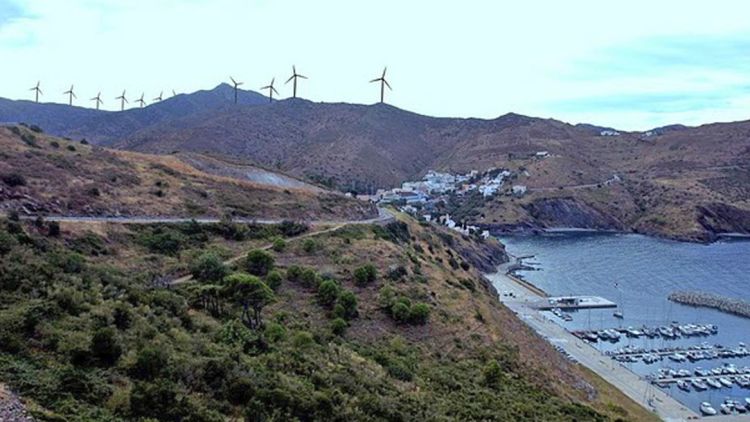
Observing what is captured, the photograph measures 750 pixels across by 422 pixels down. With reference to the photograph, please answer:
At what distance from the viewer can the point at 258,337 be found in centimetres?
2477

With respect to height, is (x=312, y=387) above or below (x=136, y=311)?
below

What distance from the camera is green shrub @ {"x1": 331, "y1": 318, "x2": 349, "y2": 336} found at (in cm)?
3369

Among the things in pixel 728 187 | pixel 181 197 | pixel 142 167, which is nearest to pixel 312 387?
pixel 181 197

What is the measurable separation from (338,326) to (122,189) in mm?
28315

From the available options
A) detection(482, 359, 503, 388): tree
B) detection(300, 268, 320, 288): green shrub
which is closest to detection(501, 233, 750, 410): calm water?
detection(482, 359, 503, 388): tree

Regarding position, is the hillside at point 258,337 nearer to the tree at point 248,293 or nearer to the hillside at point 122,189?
the tree at point 248,293

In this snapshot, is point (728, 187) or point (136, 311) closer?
point (136, 311)

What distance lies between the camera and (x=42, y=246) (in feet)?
102

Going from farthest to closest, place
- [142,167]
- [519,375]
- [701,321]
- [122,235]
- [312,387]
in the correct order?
[701,321] < [142,167] < [122,235] < [519,375] < [312,387]

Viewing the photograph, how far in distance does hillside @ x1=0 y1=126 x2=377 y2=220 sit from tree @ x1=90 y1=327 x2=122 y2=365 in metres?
27.0

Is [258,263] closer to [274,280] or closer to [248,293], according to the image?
[274,280]

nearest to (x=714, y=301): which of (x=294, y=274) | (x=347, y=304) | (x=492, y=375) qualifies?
(x=492, y=375)

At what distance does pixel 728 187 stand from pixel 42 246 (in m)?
199

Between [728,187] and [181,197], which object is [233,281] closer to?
[181,197]
